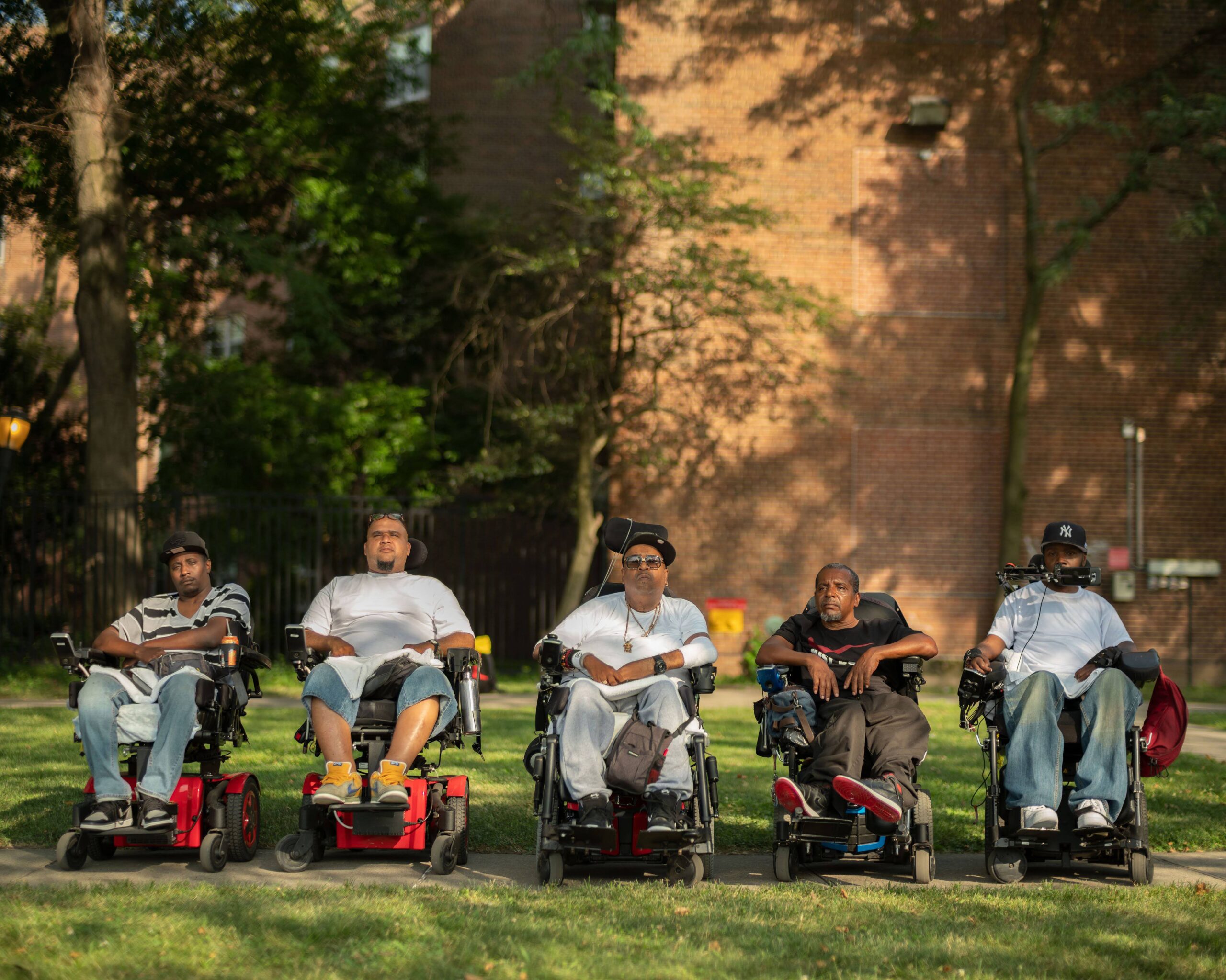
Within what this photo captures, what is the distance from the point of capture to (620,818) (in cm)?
594

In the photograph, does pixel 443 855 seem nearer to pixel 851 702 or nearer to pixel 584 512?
pixel 851 702

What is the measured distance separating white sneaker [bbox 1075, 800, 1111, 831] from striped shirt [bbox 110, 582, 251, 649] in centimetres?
402

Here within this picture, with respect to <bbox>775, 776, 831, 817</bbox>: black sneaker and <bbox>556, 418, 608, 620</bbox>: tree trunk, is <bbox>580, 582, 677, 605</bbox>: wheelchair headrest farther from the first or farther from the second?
<bbox>556, 418, 608, 620</bbox>: tree trunk

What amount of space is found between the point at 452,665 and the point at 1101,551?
14.8 m

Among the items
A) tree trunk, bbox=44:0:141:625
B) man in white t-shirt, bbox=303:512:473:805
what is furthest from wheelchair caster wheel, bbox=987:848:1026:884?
tree trunk, bbox=44:0:141:625

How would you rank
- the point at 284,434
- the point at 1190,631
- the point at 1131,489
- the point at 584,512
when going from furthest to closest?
the point at 284,434 < the point at 1131,489 < the point at 1190,631 < the point at 584,512

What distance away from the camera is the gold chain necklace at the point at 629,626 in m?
6.40

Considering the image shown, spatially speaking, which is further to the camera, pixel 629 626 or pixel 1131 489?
pixel 1131 489

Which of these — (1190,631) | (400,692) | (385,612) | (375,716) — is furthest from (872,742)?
(1190,631)

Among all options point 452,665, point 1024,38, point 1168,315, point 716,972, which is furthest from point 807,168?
point 716,972

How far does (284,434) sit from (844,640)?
1526 centimetres

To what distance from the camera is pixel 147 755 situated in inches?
244

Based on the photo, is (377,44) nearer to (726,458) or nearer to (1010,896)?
(726,458)

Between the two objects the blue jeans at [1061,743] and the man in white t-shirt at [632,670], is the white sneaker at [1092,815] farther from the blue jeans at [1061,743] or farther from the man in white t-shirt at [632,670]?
the man in white t-shirt at [632,670]
